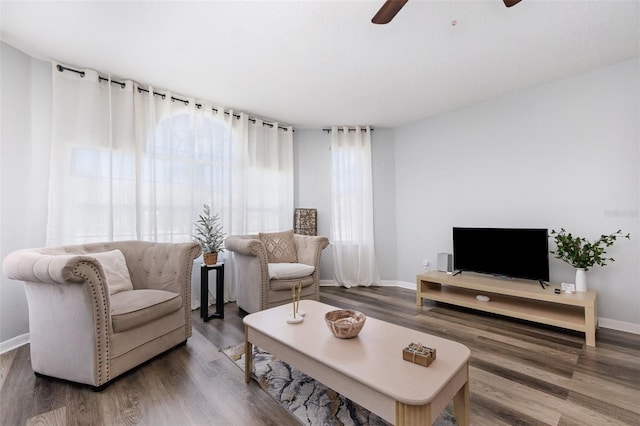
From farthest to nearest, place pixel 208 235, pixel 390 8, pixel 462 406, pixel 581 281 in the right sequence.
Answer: pixel 208 235, pixel 581 281, pixel 390 8, pixel 462 406

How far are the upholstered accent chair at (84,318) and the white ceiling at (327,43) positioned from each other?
170 centimetres

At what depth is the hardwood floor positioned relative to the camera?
60.7 inches

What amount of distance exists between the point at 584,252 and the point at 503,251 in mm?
659

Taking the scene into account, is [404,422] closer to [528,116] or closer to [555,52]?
[555,52]

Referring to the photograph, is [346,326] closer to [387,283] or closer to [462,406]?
[462,406]

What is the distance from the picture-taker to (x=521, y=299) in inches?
121

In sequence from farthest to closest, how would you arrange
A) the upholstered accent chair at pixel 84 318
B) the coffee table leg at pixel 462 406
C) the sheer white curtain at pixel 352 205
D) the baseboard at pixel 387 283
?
the sheer white curtain at pixel 352 205, the baseboard at pixel 387 283, the upholstered accent chair at pixel 84 318, the coffee table leg at pixel 462 406

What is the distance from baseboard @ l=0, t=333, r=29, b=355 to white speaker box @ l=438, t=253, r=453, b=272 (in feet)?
14.1

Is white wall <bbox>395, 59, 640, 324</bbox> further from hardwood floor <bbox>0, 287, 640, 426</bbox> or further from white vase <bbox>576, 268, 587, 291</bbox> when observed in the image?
hardwood floor <bbox>0, 287, 640, 426</bbox>

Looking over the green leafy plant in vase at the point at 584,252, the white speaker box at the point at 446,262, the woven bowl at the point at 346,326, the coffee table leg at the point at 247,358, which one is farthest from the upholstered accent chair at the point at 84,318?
the green leafy plant in vase at the point at 584,252

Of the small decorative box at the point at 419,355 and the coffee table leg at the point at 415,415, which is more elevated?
the small decorative box at the point at 419,355

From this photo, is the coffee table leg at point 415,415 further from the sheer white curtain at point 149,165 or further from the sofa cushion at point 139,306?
the sheer white curtain at point 149,165

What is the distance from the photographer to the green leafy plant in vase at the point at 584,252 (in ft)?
8.64

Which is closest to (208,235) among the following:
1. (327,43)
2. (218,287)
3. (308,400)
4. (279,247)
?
(218,287)
